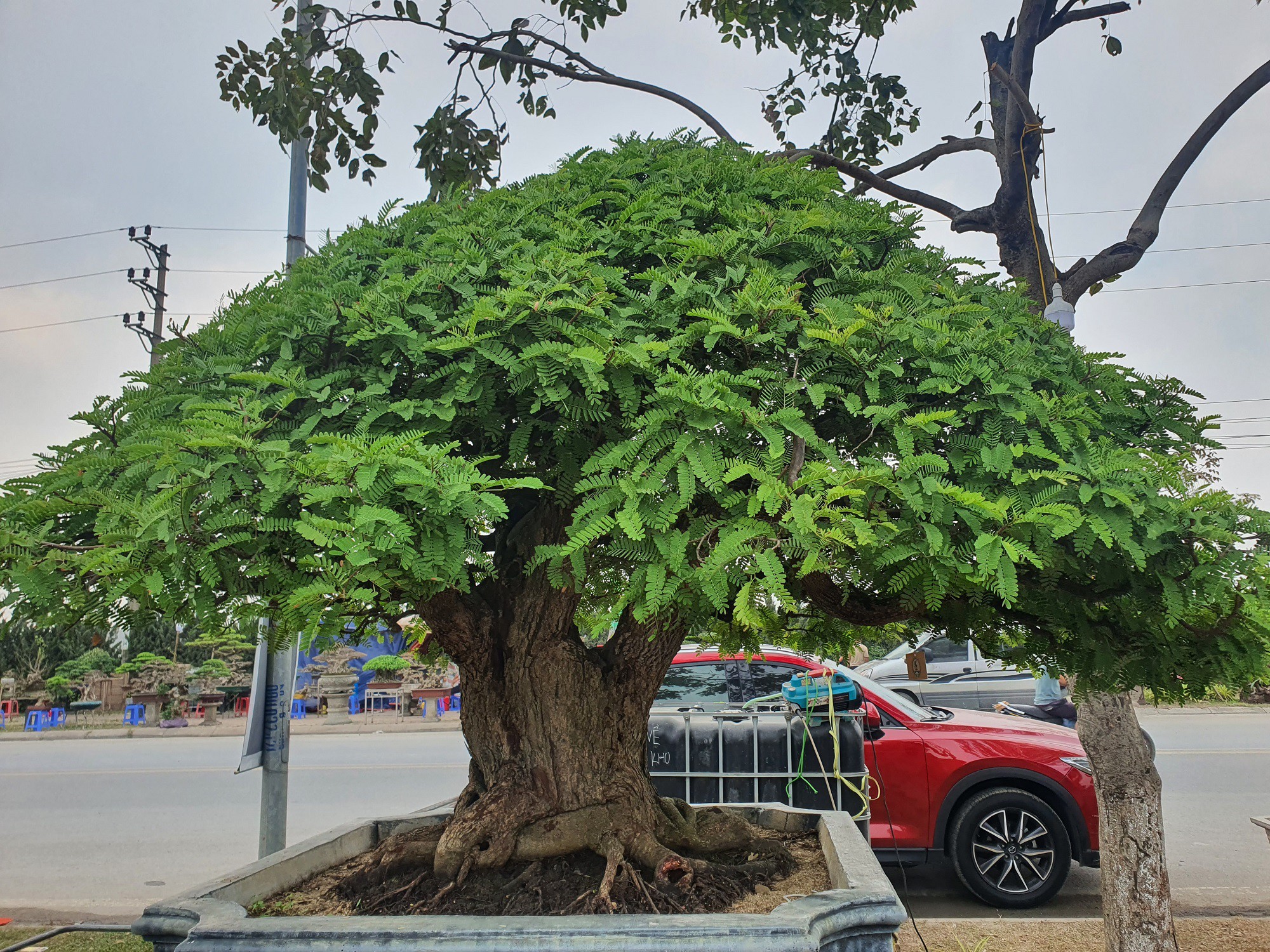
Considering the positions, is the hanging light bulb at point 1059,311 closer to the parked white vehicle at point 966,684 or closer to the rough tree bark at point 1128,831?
the rough tree bark at point 1128,831

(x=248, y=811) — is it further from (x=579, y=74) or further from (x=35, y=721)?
(x=35, y=721)

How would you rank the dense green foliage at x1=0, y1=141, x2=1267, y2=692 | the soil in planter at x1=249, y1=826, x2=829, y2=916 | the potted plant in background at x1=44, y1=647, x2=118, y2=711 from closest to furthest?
the dense green foliage at x1=0, y1=141, x2=1267, y2=692 → the soil in planter at x1=249, y1=826, x2=829, y2=916 → the potted plant in background at x1=44, y1=647, x2=118, y2=711

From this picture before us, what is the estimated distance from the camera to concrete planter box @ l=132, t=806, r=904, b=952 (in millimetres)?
2414

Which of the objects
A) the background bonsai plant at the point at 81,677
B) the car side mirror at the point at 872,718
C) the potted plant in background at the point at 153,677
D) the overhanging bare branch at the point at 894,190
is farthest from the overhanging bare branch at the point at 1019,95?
the background bonsai plant at the point at 81,677

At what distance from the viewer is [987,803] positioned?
242 inches

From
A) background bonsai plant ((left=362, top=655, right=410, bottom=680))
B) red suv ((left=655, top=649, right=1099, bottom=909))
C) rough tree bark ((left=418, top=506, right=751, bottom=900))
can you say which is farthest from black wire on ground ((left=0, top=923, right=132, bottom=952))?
background bonsai plant ((left=362, top=655, right=410, bottom=680))

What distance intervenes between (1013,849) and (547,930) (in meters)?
4.74

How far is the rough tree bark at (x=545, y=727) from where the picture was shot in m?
3.31

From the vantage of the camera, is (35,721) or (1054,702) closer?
(1054,702)

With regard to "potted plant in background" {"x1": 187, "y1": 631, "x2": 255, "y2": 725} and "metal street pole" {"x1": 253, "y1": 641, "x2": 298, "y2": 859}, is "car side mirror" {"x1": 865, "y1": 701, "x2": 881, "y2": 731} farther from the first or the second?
"potted plant in background" {"x1": 187, "y1": 631, "x2": 255, "y2": 725}

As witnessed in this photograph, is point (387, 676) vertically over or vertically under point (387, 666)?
under

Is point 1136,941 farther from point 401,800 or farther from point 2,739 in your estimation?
point 2,739

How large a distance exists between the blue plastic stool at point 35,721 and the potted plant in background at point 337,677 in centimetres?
551

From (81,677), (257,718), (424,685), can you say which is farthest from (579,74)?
(81,677)
